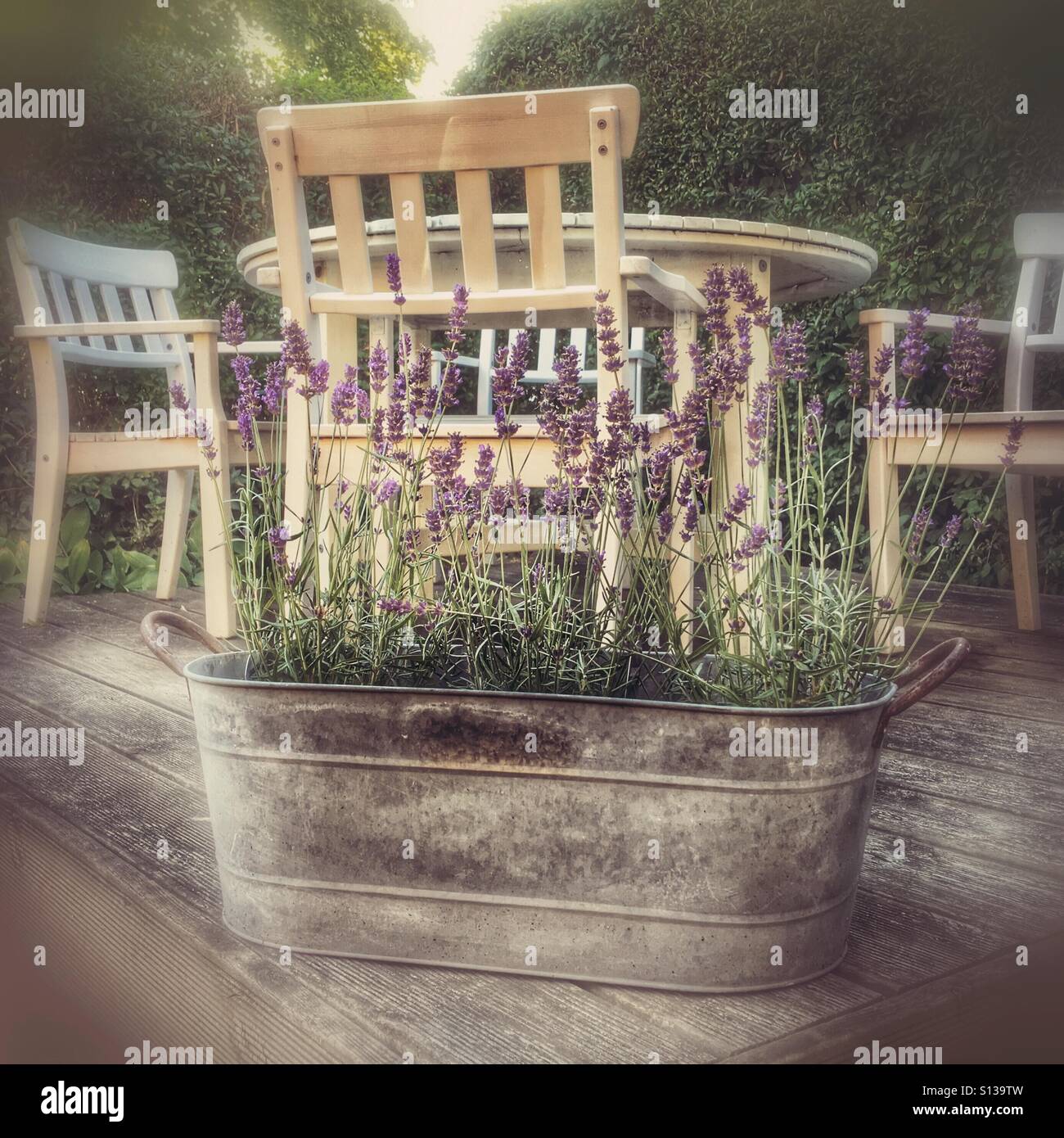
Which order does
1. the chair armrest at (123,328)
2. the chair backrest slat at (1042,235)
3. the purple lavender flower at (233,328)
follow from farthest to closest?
the chair backrest slat at (1042,235), the chair armrest at (123,328), the purple lavender flower at (233,328)

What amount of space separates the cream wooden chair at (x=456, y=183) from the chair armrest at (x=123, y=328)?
0.99m

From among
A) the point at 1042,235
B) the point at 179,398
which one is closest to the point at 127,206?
the point at 1042,235

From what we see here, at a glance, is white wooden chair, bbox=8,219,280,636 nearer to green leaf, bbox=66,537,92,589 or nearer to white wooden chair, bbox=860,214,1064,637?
green leaf, bbox=66,537,92,589

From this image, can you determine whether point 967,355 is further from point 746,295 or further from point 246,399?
point 246,399

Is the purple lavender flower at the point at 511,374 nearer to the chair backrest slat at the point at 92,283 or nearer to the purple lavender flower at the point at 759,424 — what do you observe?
the purple lavender flower at the point at 759,424

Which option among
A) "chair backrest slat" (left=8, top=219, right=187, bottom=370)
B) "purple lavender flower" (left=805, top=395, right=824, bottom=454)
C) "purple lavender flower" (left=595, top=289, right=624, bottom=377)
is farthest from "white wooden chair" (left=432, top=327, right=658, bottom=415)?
"purple lavender flower" (left=595, top=289, right=624, bottom=377)

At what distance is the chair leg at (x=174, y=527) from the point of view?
3.50 meters

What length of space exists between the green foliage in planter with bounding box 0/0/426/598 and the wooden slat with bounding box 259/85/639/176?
202 centimetres

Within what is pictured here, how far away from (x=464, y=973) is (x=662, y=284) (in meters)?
1.29

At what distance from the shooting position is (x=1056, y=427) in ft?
7.77

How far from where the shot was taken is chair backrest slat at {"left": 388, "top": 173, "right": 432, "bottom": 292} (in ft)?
5.74

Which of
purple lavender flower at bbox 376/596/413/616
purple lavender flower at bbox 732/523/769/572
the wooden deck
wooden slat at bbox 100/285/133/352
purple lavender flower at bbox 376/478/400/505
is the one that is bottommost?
the wooden deck

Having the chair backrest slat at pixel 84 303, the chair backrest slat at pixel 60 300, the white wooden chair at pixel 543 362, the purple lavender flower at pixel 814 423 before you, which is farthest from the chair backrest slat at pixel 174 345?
the purple lavender flower at pixel 814 423

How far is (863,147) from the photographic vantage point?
13.4 ft
